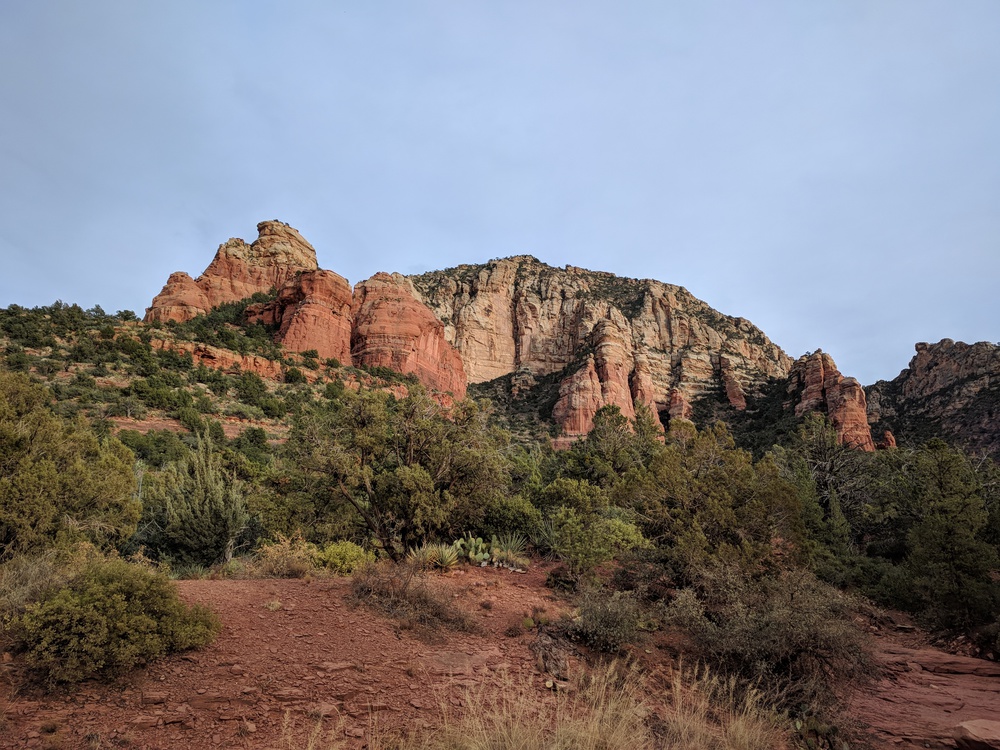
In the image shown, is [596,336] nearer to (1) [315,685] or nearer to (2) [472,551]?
(2) [472,551]

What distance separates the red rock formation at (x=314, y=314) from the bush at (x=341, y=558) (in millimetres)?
42866

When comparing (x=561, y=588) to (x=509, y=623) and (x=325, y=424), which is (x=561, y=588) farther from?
(x=325, y=424)

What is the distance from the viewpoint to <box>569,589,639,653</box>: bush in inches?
253

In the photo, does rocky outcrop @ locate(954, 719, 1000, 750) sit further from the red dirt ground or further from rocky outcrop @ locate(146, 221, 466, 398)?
rocky outcrop @ locate(146, 221, 466, 398)

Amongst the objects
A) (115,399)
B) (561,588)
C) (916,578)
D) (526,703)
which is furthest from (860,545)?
(115,399)

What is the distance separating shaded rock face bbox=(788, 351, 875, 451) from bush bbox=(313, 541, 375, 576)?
4878 cm

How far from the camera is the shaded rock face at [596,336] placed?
6450cm

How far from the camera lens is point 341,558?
8.59 metres

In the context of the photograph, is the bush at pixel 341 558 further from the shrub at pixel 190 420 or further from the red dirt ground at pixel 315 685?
the shrub at pixel 190 420

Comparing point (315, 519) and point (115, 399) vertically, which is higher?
point (115, 399)

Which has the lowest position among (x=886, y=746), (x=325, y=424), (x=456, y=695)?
(x=886, y=746)

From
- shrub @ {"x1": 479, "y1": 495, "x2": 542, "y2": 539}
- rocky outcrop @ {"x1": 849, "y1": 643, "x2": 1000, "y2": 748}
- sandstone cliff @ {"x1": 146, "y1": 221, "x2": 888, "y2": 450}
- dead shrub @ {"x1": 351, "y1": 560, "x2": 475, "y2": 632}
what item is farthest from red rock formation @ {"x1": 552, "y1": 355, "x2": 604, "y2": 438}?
dead shrub @ {"x1": 351, "y1": 560, "x2": 475, "y2": 632}

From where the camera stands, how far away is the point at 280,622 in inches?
Result: 221

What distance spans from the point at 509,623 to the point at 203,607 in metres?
4.11
